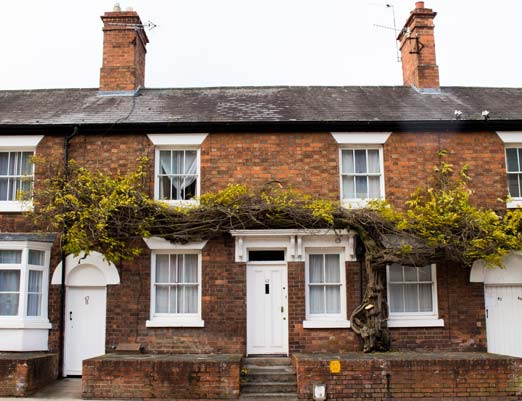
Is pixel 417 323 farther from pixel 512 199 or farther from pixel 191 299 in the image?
pixel 191 299

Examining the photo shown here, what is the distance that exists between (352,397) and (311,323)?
7.67 feet

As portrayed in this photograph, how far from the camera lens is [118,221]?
40.0 feet

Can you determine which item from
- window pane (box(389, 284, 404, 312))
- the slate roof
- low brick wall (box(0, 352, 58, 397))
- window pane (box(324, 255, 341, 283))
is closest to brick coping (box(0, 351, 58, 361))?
low brick wall (box(0, 352, 58, 397))

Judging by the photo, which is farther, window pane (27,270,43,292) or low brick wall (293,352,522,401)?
window pane (27,270,43,292)

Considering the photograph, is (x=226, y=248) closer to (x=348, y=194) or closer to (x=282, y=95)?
(x=348, y=194)

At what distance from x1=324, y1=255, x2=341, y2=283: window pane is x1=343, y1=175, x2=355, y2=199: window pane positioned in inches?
56.6

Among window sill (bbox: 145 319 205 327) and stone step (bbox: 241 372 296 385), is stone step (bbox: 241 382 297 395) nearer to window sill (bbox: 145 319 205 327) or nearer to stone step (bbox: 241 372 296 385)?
stone step (bbox: 241 372 296 385)

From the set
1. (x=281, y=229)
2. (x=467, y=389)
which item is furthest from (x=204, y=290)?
(x=467, y=389)

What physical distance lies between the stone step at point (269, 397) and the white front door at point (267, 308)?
169cm

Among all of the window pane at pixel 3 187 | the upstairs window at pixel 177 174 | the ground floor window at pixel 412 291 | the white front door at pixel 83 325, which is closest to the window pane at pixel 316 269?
the ground floor window at pixel 412 291

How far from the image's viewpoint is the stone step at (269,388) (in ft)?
36.0

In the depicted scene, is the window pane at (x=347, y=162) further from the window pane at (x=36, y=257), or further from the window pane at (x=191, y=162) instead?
the window pane at (x=36, y=257)

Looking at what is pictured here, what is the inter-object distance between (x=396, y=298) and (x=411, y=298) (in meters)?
0.34

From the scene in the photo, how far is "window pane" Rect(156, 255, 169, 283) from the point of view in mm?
12984
